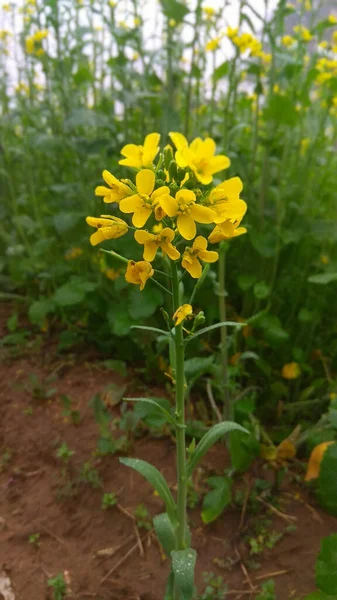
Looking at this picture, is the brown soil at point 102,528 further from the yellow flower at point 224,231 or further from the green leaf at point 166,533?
the yellow flower at point 224,231

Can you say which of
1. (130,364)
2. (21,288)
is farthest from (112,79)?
(130,364)

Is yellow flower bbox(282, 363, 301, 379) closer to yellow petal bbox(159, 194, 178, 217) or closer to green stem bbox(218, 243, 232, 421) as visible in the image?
green stem bbox(218, 243, 232, 421)

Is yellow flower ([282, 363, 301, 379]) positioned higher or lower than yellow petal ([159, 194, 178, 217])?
lower

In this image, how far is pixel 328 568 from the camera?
90 centimetres

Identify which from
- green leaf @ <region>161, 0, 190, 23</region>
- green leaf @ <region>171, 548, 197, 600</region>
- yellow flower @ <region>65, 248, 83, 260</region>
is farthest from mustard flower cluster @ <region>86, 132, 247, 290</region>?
yellow flower @ <region>65, 248, 83, 260</region>

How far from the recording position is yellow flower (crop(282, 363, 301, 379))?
1.54m

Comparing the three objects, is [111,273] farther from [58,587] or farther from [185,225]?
[185,225]

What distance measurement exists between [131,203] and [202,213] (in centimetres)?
9

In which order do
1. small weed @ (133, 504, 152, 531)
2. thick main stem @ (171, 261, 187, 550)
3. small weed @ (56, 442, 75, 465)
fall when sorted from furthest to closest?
small weed @ (56, 442, 75, 465)
small weed @ (133, 504, 152, 531)
thick main stem @ (171, 261, 187, 550)

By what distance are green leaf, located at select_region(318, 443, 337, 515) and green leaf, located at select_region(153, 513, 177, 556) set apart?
1.01 ft

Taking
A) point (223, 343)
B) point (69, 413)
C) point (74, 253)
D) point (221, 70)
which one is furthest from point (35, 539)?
point (221, 70)

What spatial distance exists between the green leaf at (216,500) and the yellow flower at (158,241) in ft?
2.48

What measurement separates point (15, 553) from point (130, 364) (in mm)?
750

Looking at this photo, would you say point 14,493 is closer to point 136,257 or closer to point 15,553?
point 15,553
